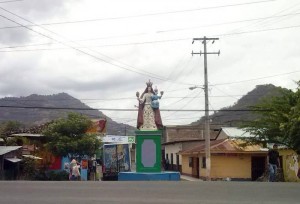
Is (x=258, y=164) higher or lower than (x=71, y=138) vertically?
lower

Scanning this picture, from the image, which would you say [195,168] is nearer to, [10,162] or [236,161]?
[236,161]

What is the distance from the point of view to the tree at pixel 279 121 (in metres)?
24.7

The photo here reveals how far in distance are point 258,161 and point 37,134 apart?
1873 cm

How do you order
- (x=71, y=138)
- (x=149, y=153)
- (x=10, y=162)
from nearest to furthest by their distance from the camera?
(x=149, y=153)
(x=10, y=162)
(x=71, y=138)

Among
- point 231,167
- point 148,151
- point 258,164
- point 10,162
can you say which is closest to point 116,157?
point 10,162

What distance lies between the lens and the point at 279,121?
88.9 feet

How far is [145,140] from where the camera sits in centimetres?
2434

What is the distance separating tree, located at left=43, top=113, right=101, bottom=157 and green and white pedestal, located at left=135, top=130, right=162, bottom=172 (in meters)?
11.5

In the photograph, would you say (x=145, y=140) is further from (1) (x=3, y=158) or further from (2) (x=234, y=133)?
(2) (x=234, y=133)

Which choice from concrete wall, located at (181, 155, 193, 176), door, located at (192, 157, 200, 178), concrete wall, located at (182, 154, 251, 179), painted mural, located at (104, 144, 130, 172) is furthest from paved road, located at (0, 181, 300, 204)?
concrete wall, located at (181, 155, 193, 176)

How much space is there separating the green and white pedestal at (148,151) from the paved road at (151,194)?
9749mm

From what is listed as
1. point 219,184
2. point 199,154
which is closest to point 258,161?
point 199,154

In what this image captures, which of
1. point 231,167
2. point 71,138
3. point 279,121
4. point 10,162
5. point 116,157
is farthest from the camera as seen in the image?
point 116,157

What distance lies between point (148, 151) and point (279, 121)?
8289 millimetres
